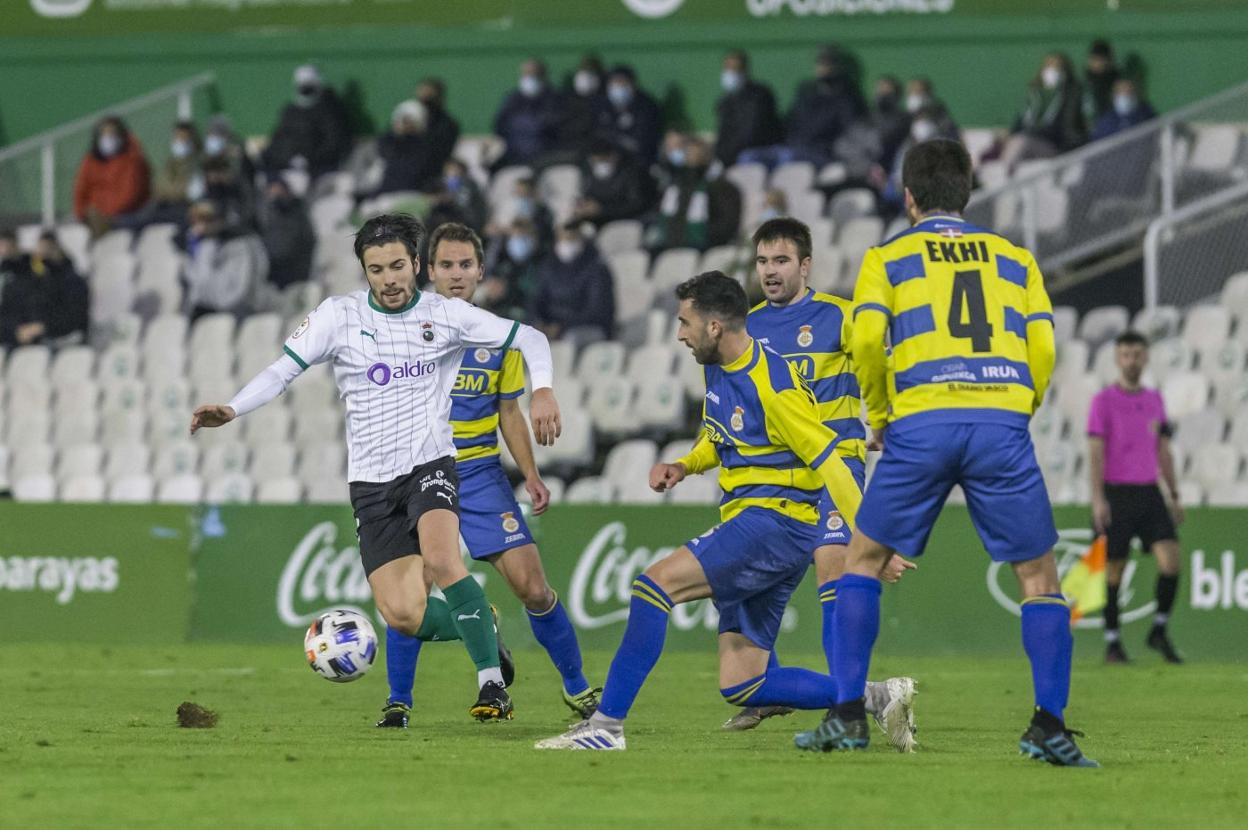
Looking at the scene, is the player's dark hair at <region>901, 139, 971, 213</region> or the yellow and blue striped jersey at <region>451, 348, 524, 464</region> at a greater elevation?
the player's dark hair at <region>901, 139, 971, 213</region>

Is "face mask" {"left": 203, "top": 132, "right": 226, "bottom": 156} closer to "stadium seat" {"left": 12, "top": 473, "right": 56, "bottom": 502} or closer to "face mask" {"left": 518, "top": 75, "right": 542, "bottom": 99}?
"face mask" {"left": 518, "top": 75, "right": 542, "bottom": 99}

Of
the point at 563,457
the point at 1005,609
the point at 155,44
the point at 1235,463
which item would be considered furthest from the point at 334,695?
the point at 155,44

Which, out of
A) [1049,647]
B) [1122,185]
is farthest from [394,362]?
[1122,185]

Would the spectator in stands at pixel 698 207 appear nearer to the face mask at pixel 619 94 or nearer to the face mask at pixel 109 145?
the face mask at pixel 619 94

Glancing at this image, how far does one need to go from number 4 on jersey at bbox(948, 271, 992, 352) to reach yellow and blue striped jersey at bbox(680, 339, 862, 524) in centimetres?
98

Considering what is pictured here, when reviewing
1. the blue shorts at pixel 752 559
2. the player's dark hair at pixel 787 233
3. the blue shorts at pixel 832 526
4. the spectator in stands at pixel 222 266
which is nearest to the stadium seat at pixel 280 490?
the spectator in stands at pixel 222 266

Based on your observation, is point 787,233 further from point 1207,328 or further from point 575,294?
point 575,294

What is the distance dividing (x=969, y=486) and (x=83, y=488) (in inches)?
589

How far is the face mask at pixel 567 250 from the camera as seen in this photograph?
20.4 m

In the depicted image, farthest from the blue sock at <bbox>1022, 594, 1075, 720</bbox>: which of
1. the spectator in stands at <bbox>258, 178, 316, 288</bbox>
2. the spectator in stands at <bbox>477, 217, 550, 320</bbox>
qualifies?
the spectator in stands at <bbox>258, 178, 316, 288</bbox>

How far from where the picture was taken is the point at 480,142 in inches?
1005

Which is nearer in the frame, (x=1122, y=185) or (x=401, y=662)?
(x=401, y=662)

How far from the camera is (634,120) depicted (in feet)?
75.0

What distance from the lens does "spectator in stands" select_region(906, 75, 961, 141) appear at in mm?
21250
